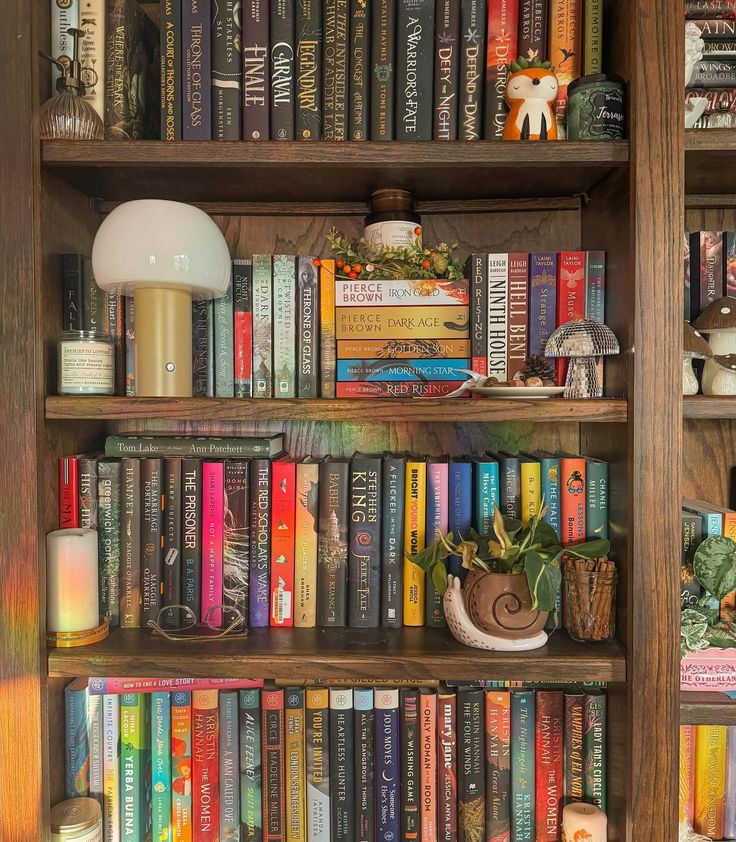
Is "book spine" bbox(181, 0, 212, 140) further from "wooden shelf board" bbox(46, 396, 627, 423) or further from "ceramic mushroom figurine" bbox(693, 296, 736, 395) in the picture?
"ceramic mushroom figurine" bbox(693, 296, 736, 395)

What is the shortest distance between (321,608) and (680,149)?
848 mm

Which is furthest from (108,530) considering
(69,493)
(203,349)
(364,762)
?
(364,762)

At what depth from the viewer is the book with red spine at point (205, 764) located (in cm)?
105

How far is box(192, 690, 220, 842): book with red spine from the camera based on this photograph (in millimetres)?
1055

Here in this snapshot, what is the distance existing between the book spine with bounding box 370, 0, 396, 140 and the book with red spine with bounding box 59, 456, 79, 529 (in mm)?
687

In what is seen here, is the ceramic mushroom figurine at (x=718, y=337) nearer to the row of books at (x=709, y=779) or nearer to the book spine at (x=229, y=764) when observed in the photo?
the row of books at (x=709, y=779)

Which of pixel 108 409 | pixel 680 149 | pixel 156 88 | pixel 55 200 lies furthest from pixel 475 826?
pixel 156 88

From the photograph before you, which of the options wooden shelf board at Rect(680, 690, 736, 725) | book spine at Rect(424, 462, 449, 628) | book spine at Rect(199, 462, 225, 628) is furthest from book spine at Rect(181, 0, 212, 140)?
wooden shelf board at Rect(680, 690, 736, 725)

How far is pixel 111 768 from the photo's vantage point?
3.48 ft

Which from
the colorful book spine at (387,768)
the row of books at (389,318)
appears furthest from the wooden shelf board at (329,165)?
the colorful book spine at (387,768)

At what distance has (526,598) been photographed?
0.97 meters

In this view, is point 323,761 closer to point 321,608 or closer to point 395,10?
point 321,608

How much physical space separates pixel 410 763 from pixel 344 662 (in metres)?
0.24

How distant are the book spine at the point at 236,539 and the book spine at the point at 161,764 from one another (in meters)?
0.17
